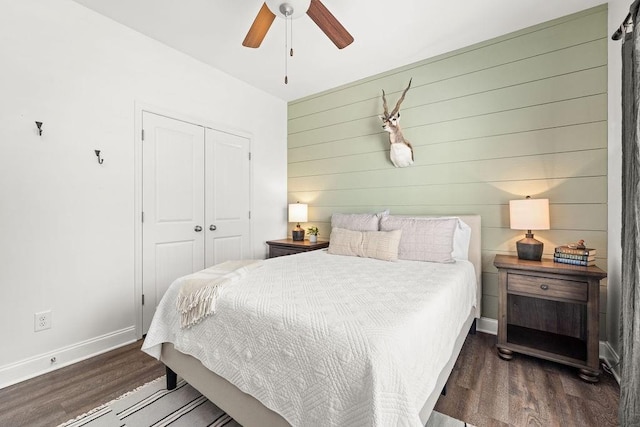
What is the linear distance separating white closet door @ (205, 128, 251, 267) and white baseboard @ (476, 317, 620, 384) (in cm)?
272

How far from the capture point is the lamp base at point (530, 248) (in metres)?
2.32

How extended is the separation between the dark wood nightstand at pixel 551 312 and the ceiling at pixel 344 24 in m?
2.05

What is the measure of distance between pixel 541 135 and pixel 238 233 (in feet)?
10.8

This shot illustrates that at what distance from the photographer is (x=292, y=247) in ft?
11.7

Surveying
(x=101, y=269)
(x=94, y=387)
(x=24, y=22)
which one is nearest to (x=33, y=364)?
(x=94, y=387)

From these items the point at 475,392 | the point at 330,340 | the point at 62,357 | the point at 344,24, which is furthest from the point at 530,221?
the point at 62,357

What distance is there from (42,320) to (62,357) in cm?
33

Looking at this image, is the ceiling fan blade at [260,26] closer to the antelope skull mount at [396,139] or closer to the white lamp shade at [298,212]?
the antelope skull mount at [396,139]

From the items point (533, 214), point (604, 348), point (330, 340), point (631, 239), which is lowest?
point (604, 348)

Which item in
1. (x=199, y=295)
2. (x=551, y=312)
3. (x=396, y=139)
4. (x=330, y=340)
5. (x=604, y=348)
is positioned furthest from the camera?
(x=396, y=139)

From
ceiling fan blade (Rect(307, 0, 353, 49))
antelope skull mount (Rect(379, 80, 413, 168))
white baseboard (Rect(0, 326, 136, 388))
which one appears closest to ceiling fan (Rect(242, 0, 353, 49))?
ceiling fan blade (Rect(307, 0, 353, 49))

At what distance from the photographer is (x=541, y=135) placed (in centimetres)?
251

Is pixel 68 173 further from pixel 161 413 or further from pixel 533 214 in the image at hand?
pixel 533 214

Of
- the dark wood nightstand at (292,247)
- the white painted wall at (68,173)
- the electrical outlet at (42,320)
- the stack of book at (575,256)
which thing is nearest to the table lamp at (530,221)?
the stack of book at (575,256)
